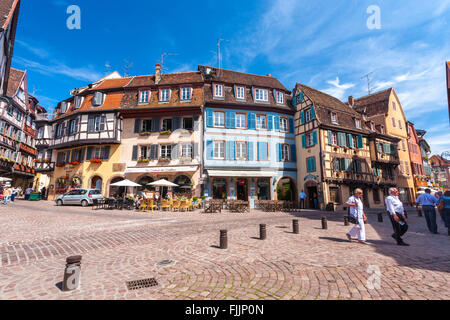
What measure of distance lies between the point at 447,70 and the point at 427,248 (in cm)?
1289

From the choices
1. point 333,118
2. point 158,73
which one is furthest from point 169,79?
point 333,118

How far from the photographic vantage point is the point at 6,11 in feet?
23.9

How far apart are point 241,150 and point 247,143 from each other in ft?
3.03

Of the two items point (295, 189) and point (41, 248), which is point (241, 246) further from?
point (295, 189)

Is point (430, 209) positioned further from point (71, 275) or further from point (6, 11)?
point (6, 11)

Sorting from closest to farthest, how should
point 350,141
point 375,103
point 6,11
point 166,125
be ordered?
1. point 6,11
2. point 166,125
3. point 350,141
4. point 375,103

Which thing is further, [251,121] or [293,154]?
[293,154]

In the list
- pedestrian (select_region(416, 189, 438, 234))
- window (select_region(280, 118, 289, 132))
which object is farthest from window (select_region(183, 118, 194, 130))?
pedestrian (select_region(416, 189, 438, 234))

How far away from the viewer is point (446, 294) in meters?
3.08

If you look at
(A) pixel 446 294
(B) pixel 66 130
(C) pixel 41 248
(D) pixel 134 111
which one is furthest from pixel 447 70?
(B) pixel 66 130

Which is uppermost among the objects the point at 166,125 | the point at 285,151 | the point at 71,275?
the point at 166,125

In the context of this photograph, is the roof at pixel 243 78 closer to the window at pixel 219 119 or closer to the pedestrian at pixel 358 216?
the window at pixel 219 119

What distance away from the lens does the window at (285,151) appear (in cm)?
2256

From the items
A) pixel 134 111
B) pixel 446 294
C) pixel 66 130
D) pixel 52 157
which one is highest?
pixel 134 111
